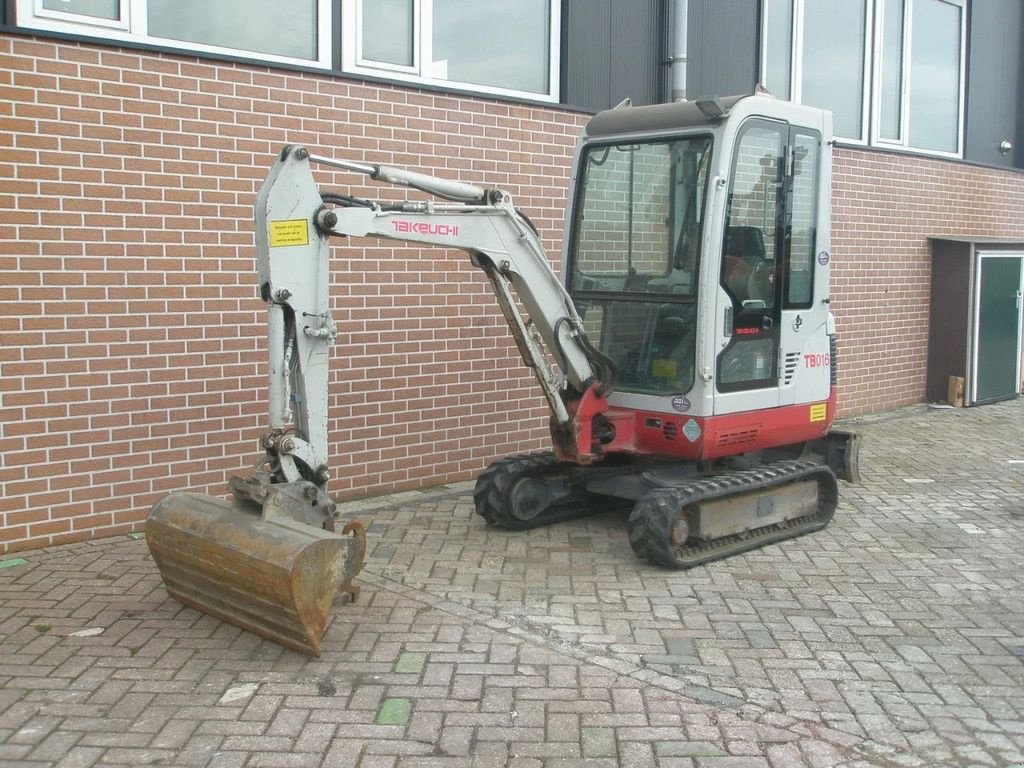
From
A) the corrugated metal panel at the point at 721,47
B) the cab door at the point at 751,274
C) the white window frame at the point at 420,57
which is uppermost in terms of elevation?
the corrugated metal panel at the point at 721,47

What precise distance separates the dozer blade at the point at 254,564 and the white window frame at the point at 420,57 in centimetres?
363

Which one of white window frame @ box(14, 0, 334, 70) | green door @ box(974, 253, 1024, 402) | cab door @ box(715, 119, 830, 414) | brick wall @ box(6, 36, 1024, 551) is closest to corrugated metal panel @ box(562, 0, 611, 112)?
brick wall @ box(6, 36, 1024, 551)

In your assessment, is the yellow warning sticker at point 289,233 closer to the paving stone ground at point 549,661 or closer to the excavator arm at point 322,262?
the excavator arm at point 322,262

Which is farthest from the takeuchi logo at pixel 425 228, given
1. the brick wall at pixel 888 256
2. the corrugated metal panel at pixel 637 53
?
the brick wall at pixel 888 256

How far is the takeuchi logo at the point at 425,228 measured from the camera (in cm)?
567

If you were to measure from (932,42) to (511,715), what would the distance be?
1154 cm

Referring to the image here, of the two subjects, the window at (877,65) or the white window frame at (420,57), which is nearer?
the white window frame at (420,57)

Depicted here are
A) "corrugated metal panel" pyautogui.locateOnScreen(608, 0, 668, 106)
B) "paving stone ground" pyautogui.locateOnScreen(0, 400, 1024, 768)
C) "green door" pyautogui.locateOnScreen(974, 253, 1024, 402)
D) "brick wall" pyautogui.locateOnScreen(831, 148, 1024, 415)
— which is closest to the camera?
"paving stone ground" pyautogui.locateOnScreen(0, 400, 1024, 768)

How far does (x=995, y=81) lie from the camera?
46.5 ft

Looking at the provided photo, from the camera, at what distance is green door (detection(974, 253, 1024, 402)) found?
1309 cm

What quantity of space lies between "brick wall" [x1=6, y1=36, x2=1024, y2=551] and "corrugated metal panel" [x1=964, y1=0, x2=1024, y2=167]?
7.27 m

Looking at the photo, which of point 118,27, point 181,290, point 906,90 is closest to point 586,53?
point 118,27

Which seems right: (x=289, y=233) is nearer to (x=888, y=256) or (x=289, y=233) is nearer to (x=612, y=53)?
(x=612, y=53)

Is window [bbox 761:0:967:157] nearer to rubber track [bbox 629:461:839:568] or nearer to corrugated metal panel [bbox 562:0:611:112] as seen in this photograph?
corrugated metal panel [bbox 562:0:611:112]
